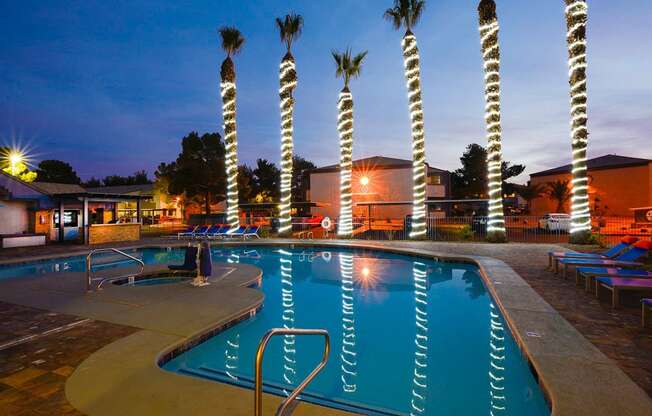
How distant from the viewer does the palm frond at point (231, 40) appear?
2147cm

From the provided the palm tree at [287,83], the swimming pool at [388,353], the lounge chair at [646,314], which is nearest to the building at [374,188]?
the palm tree at [287,83]

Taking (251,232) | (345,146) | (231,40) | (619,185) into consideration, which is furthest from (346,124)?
(619,185)

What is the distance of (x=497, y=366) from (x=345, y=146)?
1580 centimetres

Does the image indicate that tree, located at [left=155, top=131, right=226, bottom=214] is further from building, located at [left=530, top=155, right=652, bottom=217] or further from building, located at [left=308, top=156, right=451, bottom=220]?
building, located at [left=530, top=155, right=652, bottom=217]

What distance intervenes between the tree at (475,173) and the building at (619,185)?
1289 cm

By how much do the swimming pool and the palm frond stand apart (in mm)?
18556

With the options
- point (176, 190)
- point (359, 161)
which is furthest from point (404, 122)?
point (176, 190)

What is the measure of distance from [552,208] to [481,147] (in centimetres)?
1372

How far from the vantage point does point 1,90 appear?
48.3 m


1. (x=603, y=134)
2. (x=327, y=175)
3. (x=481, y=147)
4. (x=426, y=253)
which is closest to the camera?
(x=426, y=253)

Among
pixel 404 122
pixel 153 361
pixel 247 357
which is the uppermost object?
pixel 404 122

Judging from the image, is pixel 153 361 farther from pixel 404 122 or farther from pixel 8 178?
pixel 404 122

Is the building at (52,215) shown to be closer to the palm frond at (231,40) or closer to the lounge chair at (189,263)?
the palm frond at (231,40)

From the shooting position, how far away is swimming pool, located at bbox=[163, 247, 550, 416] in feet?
12.2
